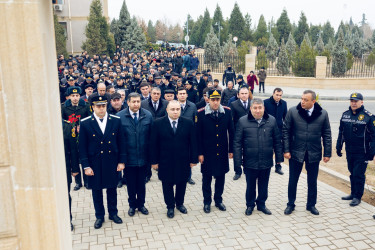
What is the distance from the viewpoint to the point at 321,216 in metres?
5.82

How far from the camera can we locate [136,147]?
580 cm

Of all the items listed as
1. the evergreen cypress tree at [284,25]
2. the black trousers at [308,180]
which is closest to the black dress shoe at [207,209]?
the black trousers at [308,180]

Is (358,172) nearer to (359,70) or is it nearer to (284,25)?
(359,70)

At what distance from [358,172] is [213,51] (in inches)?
1153

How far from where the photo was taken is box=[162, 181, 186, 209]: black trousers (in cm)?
584

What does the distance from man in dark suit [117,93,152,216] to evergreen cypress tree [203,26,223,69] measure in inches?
936

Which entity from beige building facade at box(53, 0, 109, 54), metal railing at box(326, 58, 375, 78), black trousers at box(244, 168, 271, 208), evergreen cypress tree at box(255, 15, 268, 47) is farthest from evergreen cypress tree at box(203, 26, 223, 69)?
black trousers at box(244, 168, 271, 208)

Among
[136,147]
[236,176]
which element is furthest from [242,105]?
[136,147]

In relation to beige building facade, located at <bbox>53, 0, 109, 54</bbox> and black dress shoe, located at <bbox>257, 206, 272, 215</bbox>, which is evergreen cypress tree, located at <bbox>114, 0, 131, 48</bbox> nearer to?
beige building facade, located at <bbox>53, 0, 109, 54</bbox>

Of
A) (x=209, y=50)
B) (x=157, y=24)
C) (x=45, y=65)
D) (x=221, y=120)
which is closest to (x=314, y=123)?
(x=221, y=120)

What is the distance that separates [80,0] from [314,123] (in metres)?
34.5

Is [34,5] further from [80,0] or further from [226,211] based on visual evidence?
[80,0]

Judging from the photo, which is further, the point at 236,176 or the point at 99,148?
the point at 236,176

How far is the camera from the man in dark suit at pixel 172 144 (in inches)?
222
